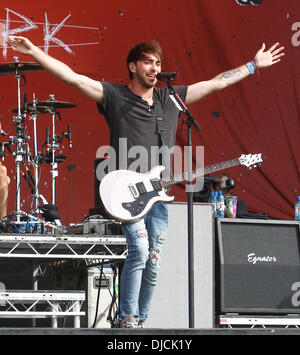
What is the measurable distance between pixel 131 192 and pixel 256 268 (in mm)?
1439

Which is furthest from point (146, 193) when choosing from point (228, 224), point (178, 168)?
point (228, 224)

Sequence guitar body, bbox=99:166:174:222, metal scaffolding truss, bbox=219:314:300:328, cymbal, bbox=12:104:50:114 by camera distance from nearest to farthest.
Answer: guitar body, bbox=99:166:174:222, metal scaffolding truss, bbox=219:314:300:328, cymbal, bbox=12:104:50:114

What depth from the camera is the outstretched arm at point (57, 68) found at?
3.71 metres

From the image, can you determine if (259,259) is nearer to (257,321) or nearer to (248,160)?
(257,321)

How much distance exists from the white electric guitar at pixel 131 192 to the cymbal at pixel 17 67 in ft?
12.4

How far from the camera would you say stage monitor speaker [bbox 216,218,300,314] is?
15.8 ft

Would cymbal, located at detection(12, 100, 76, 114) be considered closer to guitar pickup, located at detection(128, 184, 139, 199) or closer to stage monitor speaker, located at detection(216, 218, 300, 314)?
stage monitor speaker, located at detection(216, 218, 300, 314)

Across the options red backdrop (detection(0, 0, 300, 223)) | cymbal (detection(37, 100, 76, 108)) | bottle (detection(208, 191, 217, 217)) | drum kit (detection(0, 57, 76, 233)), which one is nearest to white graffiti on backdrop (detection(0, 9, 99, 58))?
red backdrop (detection(0, 0, 300, 223))

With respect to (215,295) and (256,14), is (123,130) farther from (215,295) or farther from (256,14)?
(256,14)

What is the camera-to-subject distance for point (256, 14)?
337 inches

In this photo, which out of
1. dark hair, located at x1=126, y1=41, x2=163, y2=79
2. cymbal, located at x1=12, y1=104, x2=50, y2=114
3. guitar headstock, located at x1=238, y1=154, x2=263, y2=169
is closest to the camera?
dark hair, located at x1=126, y1=41, x2=163, y2=79

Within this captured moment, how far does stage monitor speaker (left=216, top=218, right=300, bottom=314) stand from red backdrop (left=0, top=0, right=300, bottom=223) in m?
3.43

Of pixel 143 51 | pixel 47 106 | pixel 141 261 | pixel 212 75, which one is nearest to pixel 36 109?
pixel 47 106

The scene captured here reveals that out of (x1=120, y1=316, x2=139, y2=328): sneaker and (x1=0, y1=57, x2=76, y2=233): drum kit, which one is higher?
(x1=0, y1=57, x2=76, y2=233): drum kit
